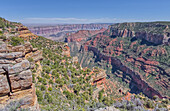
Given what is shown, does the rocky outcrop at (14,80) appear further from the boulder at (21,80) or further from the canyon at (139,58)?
the canyon at (139,58)

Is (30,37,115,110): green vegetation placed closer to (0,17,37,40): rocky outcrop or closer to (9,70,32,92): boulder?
(9,70,32,92): boulder

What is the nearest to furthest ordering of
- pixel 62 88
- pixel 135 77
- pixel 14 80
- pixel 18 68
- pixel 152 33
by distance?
pixel 14 80, pixel 18 68, pixel 62 88, pixel 135 77, pixel 152 33

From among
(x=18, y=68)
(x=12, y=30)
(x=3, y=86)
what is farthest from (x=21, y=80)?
(x=12, y=30)

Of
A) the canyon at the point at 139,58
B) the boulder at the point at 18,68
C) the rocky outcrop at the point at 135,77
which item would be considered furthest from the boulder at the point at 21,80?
the rocky outcrop at the point at 135,77

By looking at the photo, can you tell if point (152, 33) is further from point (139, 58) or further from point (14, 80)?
point (14, 80)

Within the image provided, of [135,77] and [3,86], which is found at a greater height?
[3,86]

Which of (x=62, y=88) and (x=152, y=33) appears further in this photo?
(x=152, y=33)

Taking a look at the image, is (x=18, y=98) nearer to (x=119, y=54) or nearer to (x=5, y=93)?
(x=5, y=93)

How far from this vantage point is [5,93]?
1013 centimetres

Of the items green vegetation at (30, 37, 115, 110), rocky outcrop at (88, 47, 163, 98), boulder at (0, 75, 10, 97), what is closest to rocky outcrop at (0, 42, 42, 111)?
boulder at (0, 75, 10, 97)

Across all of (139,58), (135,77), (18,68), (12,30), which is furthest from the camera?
(139,58)

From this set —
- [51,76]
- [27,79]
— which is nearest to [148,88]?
[51,76]

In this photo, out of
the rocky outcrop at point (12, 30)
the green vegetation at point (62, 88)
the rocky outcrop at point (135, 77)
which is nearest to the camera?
the green vegetation at point (62, 88)

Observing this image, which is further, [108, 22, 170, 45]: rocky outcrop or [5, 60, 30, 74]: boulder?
[108, 22, 170, 45]: rocky outcrop
